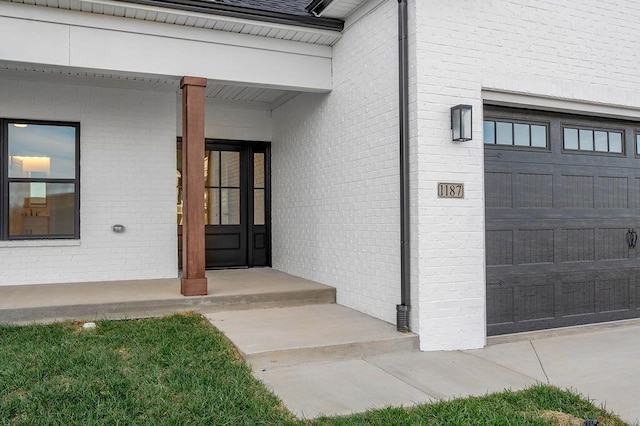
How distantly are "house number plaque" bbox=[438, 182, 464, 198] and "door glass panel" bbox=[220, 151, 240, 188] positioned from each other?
4.46 meters

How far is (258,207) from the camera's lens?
8.90 m

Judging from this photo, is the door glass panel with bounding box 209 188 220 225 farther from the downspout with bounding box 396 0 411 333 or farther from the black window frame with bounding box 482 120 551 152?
the black window frame with bounding box 482 120 551 152

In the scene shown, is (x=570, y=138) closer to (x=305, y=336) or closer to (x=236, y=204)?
(x=305, y=336)

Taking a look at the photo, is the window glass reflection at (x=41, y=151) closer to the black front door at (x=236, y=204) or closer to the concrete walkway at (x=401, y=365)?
the black front door at (x=236, y=204)

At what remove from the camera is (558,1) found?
223 inches

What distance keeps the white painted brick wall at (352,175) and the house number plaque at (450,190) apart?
0.46 m

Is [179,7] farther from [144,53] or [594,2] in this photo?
[594,2]

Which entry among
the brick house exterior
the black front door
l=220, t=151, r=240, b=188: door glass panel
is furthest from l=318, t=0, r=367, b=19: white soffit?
l=220, t=151, r=240, b=188: door glass panel

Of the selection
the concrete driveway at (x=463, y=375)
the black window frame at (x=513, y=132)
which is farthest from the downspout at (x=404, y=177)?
the black window frame at (x=513, y=132)

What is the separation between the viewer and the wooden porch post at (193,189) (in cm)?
589

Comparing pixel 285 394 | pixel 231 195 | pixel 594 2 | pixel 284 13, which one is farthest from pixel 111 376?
pixel 594 2

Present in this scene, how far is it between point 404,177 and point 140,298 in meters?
3.11

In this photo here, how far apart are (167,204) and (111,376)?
4.13 metres

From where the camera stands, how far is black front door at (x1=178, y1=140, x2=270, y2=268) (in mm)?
8547
